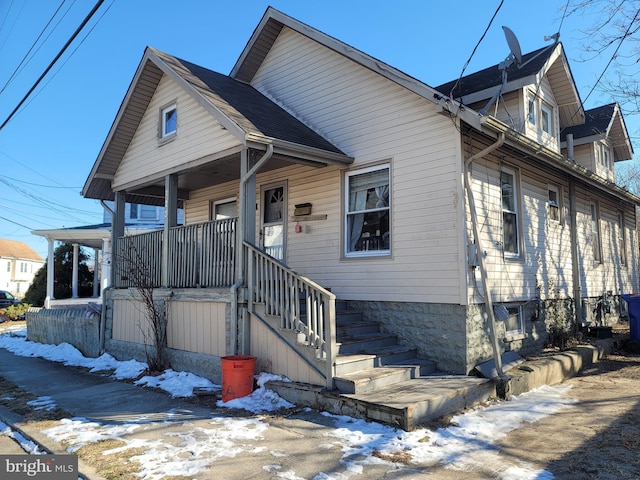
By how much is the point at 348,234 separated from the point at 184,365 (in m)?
3.73

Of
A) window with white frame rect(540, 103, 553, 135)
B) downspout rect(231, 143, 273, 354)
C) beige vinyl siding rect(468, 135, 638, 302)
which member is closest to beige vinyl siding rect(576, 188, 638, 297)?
beige vinyl siding rect(468, 135, 638, 302)

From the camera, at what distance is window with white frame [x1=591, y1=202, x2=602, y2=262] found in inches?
483

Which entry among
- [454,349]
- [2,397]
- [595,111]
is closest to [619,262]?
[595,111]

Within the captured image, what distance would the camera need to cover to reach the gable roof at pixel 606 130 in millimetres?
13000

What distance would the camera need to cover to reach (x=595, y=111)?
49.0 feet

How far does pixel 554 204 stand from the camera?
10.1 meters

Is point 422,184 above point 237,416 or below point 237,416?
above

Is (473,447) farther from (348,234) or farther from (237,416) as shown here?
(348,234)

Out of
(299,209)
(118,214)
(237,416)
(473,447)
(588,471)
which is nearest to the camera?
(588,471)

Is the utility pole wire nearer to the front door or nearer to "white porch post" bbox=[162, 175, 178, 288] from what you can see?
"white porch post" bbox=[162, 175, 178, 288]

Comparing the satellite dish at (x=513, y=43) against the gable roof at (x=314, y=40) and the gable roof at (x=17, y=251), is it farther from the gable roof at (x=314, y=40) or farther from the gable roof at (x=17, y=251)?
the gable roof at (x=17, y=251)

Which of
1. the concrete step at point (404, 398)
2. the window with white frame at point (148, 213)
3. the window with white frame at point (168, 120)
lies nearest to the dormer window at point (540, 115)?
the concrete step at point (404, 398)

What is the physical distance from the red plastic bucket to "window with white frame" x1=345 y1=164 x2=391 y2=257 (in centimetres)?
290

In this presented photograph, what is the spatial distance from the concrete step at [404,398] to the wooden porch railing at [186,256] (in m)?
2.36
